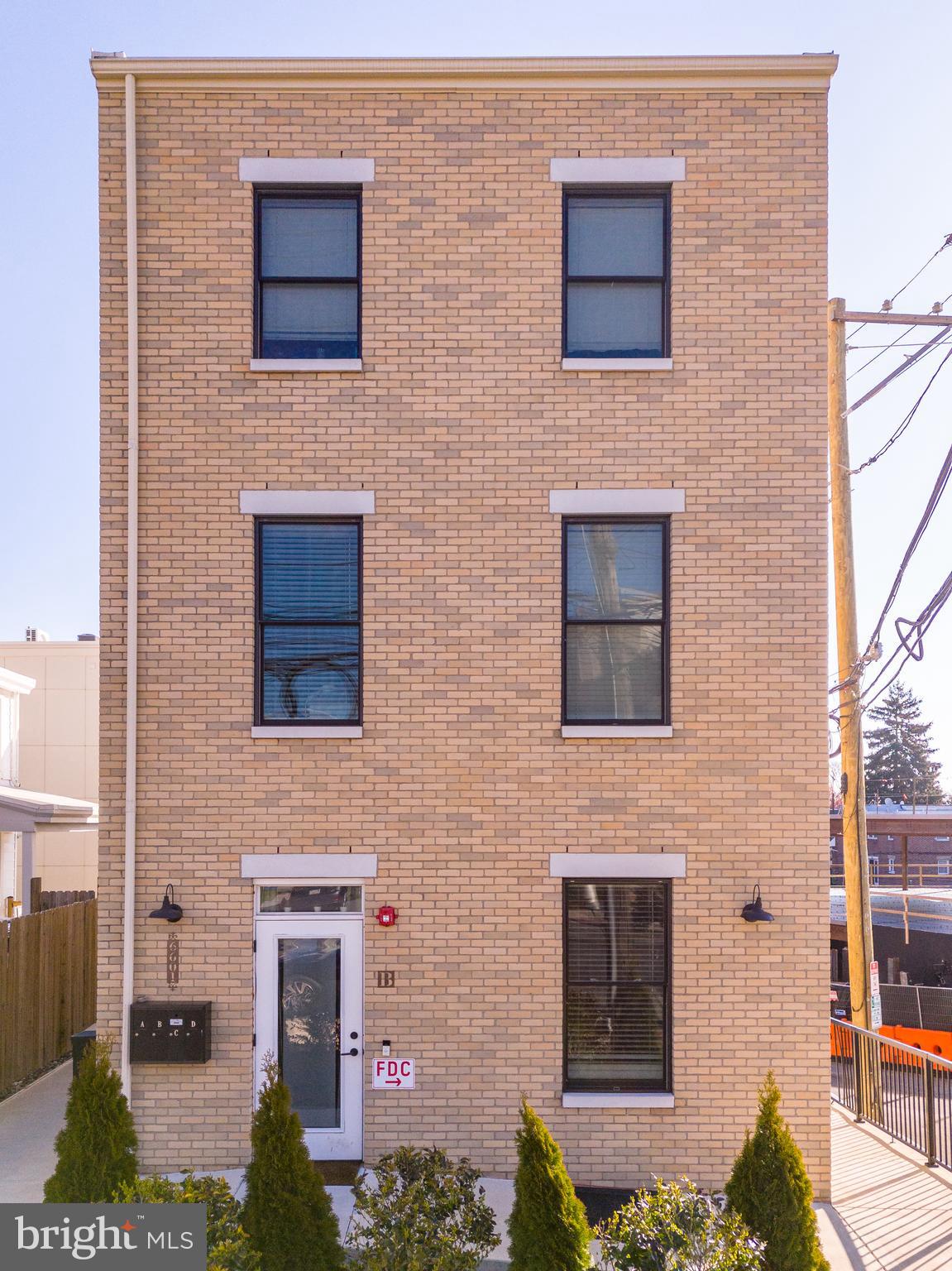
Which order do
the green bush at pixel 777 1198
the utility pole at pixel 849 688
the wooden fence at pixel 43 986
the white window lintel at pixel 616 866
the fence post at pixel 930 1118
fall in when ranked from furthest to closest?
the utility pole at pixel 849 688 < the wooden fence at pixel 43 986 < the fence post at pixel 930 1118 < the white window lintel at pixel 616 866 < the green bush at pixel 777 1198

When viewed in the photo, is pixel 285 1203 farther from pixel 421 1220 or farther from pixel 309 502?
pixel 309 502

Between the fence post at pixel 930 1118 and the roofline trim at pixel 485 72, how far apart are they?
9.53m

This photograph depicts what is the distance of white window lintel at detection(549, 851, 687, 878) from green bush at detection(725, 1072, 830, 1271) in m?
2.17

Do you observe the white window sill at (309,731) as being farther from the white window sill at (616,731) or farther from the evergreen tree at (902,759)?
the evergreen tree at (902,759)

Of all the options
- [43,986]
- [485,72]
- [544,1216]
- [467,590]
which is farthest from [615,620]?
[43,986]

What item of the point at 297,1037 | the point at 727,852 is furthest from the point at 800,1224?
the point at 297,1037

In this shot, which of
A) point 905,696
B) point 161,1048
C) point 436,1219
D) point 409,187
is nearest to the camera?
point 436,1219

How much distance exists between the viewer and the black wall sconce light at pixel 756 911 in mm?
8539

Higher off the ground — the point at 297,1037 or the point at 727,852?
the point at 727,852

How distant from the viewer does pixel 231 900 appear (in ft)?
28.9

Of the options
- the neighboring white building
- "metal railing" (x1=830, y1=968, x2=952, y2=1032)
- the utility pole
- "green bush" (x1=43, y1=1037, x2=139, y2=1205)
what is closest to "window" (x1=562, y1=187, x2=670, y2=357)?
the utility pole

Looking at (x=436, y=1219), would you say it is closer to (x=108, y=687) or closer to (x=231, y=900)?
(x=231, y=900)

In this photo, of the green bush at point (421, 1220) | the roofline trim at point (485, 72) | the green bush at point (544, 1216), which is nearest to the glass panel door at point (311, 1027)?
the green bush at point (421, 1220)

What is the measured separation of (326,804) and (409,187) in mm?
5742
